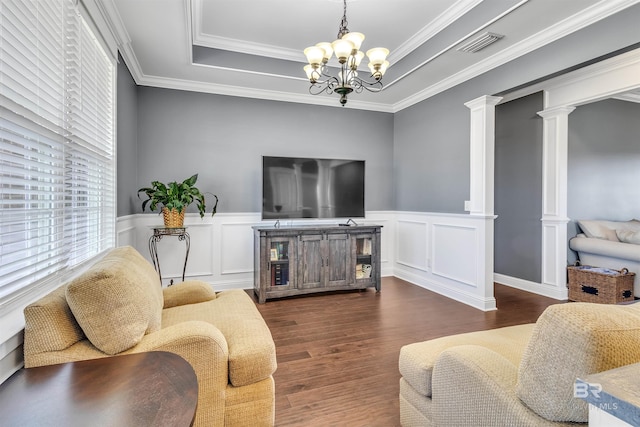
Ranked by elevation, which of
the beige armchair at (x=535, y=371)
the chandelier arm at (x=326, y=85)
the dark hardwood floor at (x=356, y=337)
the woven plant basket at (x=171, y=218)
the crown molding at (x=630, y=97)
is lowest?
the dark hardwood floor at (x=356, y=337)

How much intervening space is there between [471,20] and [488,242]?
7.11 ft

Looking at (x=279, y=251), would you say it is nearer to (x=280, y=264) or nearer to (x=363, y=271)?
(x=280, y=264)

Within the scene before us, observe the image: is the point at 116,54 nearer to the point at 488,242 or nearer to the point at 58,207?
the point at 58,207

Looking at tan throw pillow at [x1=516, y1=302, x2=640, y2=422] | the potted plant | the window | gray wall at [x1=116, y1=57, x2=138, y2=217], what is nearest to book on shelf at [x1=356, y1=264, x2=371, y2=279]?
the potted plant

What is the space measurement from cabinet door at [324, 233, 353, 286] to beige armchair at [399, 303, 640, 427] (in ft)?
8.58

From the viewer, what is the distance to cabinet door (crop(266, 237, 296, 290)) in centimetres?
386

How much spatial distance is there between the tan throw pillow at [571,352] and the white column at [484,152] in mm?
2736

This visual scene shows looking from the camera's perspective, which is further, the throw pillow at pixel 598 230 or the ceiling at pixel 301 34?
the throw pillow at pixel 598 230

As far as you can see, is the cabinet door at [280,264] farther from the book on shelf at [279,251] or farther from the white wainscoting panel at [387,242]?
the white wainscoting panel at [387,242]

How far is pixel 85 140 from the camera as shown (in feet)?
7.00

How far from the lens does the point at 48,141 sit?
1628 millimetres

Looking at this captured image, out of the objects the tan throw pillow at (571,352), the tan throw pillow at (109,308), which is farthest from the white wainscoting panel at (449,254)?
the tan throw pillow at (109,308)

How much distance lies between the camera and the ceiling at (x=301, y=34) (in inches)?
102

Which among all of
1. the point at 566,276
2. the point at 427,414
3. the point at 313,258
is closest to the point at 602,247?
the point at 566,276
